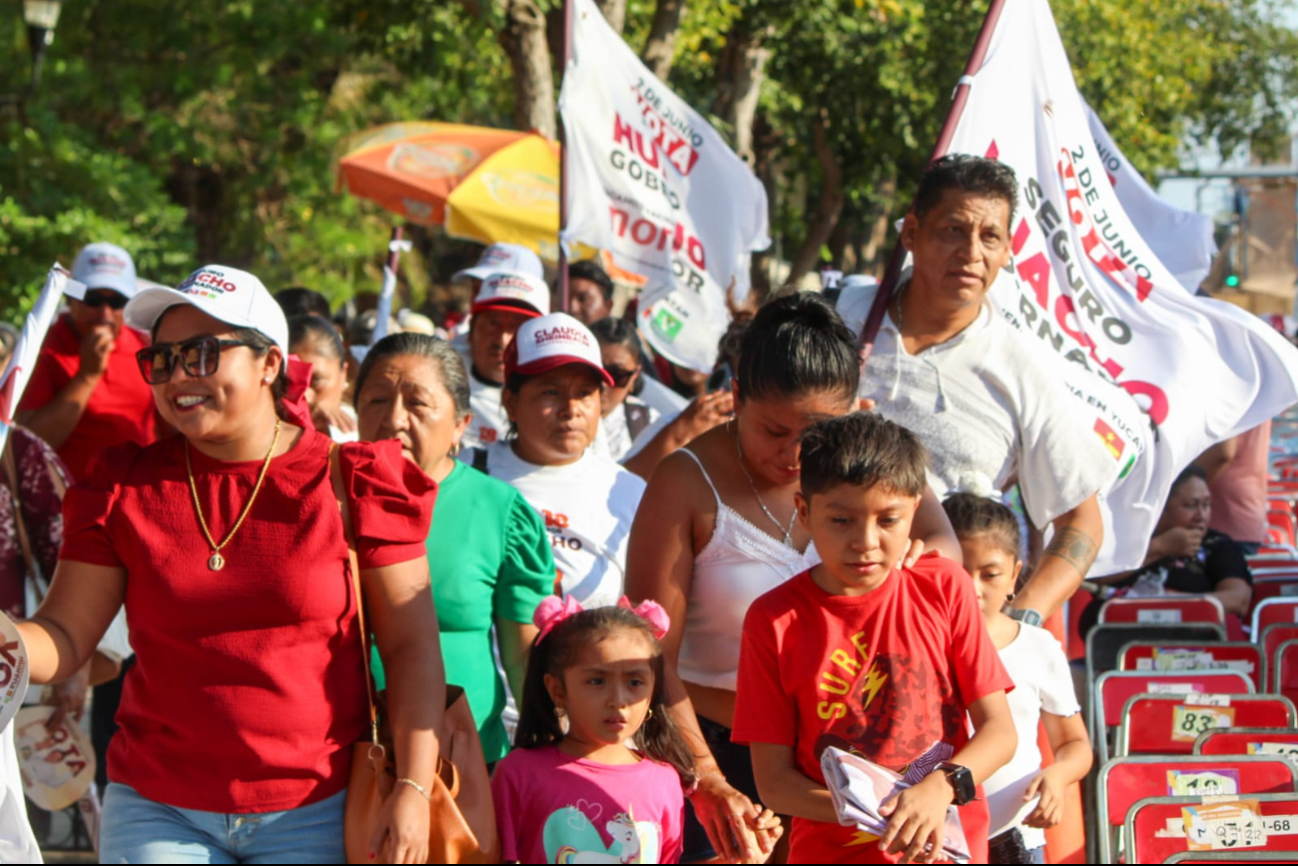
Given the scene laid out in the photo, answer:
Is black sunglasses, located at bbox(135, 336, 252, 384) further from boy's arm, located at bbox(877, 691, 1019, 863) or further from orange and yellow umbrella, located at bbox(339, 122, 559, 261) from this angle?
orange and yellow umbrella, located at bbox(339, 122, 559, 261)

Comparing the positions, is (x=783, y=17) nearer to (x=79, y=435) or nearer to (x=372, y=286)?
(x=372, y=286)

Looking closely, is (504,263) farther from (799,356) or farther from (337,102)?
(337,102)

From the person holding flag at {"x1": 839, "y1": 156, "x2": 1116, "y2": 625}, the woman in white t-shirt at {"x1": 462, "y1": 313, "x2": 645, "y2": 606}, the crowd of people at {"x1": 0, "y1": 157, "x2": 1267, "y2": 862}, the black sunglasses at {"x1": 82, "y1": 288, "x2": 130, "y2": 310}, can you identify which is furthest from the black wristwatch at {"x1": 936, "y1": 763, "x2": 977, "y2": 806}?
the black sunglasses at {"x1": 82, "y1": 288, "x2": 130, "y2": 310}

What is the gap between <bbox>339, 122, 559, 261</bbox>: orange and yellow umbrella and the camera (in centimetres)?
985

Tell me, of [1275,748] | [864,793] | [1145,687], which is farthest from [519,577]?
[1145,687]

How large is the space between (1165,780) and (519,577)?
204 centimetres

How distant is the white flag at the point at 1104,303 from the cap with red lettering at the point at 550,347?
Result: 1.31m

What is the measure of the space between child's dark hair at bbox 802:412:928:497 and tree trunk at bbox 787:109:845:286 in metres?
15.9

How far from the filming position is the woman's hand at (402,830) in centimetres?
282

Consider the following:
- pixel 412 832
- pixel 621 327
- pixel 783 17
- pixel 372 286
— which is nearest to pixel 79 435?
pixel 621 327

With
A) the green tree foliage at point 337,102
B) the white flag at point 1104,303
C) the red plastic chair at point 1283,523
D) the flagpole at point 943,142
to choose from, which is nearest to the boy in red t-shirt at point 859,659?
the flagpole at point 943,142

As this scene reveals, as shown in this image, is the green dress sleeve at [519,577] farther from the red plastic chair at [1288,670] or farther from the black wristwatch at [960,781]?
the red plastic chair at [1288,670]

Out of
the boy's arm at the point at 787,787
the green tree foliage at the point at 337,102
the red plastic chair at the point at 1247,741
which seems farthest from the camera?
the green tree foliage at the point at 337,102

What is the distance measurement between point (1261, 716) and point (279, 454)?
12.4 feet
